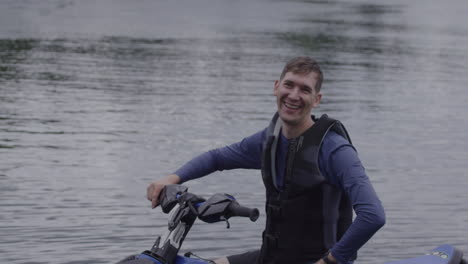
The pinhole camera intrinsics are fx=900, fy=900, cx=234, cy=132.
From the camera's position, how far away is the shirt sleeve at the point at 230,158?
18.0 ft

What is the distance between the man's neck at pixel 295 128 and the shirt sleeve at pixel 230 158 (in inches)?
13.7

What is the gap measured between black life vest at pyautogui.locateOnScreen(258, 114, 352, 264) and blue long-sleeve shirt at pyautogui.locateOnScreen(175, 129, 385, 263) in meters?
0.06

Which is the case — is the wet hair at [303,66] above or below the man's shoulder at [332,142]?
above

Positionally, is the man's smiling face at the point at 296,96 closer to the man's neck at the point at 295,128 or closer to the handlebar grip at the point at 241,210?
the man's neck at the point at 295,128

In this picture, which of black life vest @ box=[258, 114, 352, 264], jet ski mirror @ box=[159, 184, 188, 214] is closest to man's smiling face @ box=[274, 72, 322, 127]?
black life vest @ box=[258, 114, 352, 264]

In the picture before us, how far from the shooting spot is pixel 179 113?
19750 mm

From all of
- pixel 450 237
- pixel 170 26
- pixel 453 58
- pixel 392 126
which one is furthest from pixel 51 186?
pixel 170 26

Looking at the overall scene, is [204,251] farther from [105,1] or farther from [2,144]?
[105,1]

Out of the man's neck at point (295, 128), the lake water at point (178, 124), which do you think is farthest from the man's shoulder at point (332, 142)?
the lake water at point (178, 124)

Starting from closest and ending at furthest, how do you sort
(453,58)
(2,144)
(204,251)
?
1. (204,251)
2. (2,144)
3. (453,58)

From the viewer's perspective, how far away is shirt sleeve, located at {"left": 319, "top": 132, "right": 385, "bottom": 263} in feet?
15.0

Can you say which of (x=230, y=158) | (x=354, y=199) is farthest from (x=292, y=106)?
(x=230, y=158)

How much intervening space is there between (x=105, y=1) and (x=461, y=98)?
5056 centimetres

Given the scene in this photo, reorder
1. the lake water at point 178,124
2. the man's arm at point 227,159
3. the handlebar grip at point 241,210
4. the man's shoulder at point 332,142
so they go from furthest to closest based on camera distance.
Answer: the lake water at point 178,124, the man's arm at point 227,159, the man's shoulder at point 332,142, the handlebar grip at point 241,210
